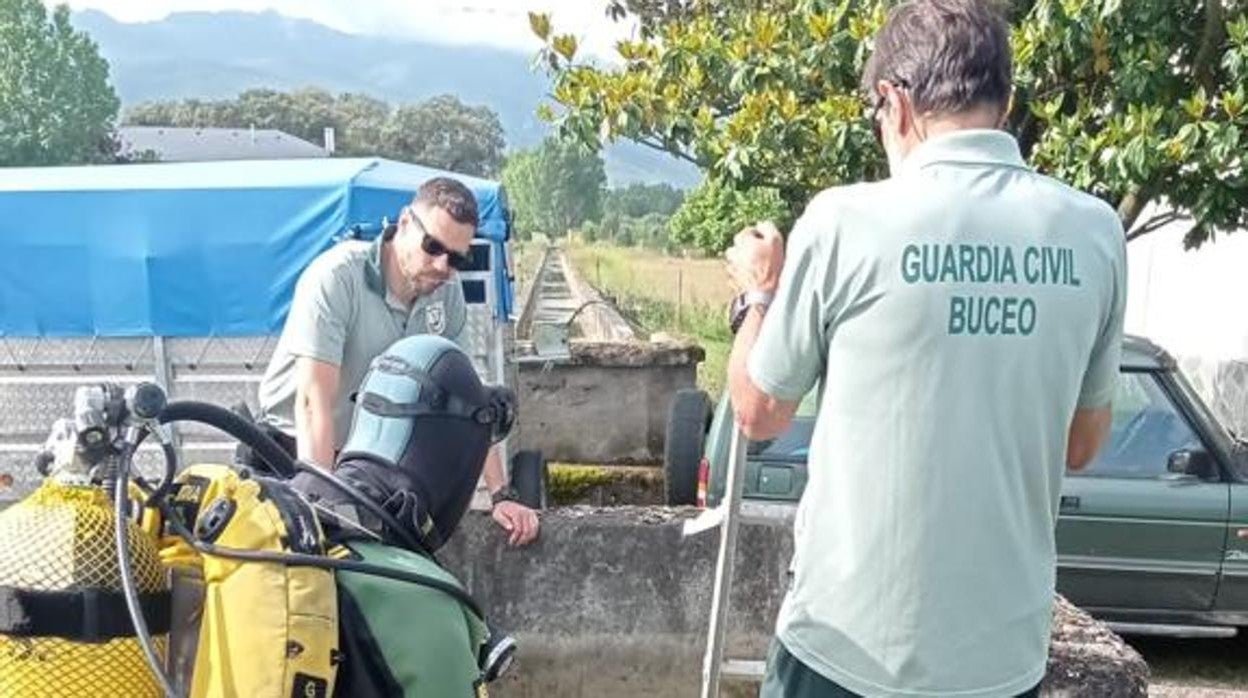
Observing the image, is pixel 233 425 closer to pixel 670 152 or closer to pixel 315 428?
pixel 315 428

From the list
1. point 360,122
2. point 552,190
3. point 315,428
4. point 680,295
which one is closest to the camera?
point 315,428

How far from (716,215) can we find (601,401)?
564 inches

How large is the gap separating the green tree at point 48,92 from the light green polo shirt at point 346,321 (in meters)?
67.2

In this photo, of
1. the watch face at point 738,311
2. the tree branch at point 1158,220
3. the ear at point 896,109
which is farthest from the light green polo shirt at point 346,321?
the tree branch at point 1158,220

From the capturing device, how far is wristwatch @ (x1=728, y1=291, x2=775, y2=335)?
2.01m

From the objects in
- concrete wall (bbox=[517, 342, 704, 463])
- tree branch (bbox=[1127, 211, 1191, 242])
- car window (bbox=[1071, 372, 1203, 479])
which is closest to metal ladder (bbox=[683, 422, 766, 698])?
car window (bbox=[1071, 372, 1203, 479])

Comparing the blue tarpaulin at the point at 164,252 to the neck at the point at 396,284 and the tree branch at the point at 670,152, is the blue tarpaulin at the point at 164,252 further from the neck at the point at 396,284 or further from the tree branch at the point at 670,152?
the neck at the point at 396,284

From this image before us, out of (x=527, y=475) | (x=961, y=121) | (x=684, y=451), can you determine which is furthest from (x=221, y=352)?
(x=961, y=121)

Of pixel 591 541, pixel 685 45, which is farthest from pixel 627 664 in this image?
pixel 685 45

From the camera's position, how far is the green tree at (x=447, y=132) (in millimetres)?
118375

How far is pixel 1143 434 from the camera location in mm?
5879

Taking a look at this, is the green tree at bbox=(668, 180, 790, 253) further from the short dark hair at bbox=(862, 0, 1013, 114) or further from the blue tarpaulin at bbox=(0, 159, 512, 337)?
the short dark hair at bbox=(862, 0, 1013, 114)

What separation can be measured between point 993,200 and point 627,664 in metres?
2.49

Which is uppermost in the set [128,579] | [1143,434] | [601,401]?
[128,579]
